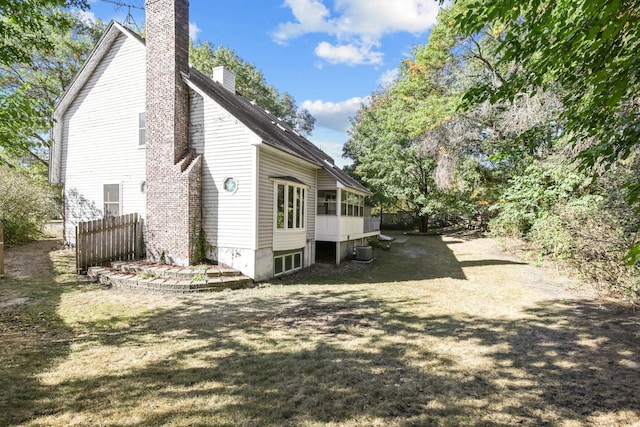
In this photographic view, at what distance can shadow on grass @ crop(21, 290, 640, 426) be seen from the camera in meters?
3.55

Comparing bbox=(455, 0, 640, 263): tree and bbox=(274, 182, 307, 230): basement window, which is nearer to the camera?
bbox=(455, 0, 640, 263): tree

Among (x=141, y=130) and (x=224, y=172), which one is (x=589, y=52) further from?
(x=141, y=130)

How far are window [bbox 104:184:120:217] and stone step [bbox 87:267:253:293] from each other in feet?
12.2

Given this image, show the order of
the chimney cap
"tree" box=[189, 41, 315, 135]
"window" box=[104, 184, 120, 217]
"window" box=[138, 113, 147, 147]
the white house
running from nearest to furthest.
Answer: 1. the white house
2. "window" box=[138, 113, 147, 147]
3. "window" box=[104, 184, 120, 217]
4. the chimney cap
5. "tree" box=[189, 41, 315, 135]

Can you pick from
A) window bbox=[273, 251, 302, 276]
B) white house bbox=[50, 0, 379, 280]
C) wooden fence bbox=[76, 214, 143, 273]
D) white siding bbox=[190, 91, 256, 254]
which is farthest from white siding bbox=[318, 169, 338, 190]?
wooden fence bbox=[76, 214, 143, 273]

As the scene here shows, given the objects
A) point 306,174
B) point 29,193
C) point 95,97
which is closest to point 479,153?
point 306,174

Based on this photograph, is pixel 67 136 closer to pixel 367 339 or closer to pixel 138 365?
pixel 138 365

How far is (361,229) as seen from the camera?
18078 mm

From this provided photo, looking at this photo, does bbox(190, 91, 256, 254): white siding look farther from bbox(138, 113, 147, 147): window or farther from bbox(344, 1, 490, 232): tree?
bbox(344, 1, 490, 232): tree

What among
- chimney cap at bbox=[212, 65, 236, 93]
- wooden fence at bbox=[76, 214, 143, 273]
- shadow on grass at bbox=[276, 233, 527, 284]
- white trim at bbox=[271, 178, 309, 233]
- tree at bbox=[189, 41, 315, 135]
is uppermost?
tree at bbox=[189, 41, 315, 135]

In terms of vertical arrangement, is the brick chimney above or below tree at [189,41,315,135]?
below

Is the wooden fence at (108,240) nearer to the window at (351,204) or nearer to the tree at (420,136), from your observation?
the window at (351,204)

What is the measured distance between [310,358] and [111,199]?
12023mm

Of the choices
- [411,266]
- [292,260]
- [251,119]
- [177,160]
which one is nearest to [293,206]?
[292,260]
